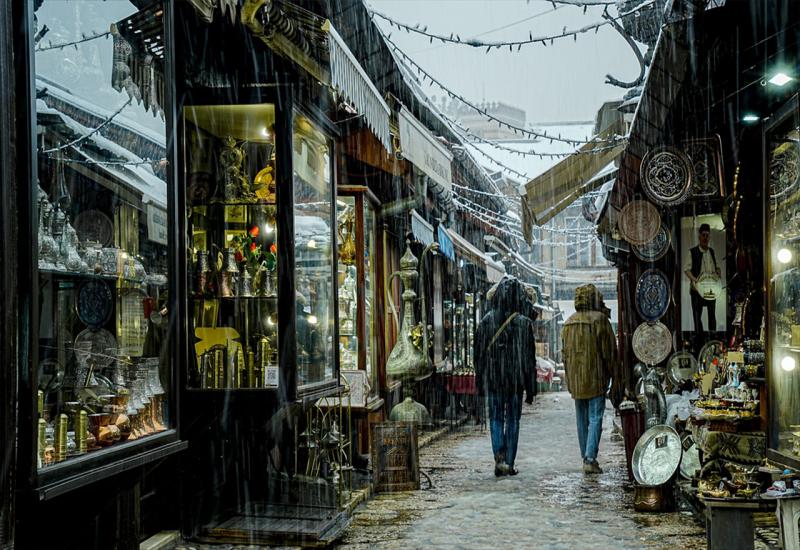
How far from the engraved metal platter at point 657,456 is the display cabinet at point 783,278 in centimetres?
308

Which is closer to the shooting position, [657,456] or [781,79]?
[781,79]

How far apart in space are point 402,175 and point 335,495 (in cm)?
473

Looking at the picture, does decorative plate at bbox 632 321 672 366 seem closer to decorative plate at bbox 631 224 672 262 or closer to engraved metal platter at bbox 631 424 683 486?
decorative plate at bbox 631 224 672 262

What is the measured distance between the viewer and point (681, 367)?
12.5 metres

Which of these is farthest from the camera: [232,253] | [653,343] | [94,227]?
[653,343]

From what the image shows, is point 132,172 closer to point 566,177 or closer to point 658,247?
point 658,247

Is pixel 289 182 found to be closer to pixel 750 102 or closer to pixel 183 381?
pixel 183 381

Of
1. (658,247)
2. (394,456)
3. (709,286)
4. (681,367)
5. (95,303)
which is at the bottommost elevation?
(394,456)

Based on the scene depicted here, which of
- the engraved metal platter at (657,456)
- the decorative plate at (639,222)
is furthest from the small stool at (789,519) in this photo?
the decorative plate at (639,222)

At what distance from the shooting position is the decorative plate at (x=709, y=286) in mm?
12209

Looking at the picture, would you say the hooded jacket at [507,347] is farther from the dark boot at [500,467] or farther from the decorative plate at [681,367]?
the decorative plate at [681,367]

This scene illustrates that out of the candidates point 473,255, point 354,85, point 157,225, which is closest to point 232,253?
point 354,85

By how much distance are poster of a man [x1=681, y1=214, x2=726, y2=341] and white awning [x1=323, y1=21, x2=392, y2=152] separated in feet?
17.9

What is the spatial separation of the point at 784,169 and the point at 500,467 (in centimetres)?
642
